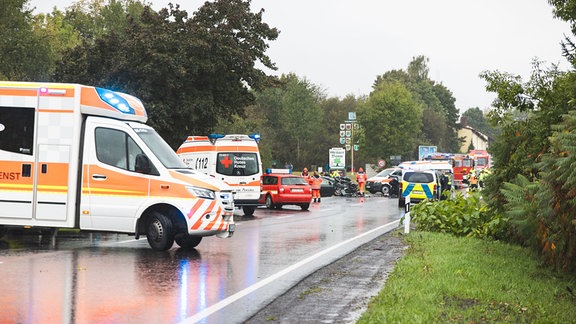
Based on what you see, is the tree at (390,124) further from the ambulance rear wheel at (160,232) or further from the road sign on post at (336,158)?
the ambulance rear wheel at (160,232)

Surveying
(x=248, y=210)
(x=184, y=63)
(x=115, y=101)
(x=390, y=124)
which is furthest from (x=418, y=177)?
(x=390, y=124)

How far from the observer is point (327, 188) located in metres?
48.9

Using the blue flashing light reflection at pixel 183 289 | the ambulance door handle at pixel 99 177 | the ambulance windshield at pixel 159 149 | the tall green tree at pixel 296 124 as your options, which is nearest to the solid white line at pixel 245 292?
the blue flashing light reflection at pixel 183 289

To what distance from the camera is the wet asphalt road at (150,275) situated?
8356 millimetres

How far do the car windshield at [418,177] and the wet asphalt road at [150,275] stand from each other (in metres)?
16.3

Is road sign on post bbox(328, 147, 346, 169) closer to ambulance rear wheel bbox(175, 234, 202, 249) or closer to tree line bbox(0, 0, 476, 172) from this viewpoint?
tree line bbox(0, 0, 476, 172)

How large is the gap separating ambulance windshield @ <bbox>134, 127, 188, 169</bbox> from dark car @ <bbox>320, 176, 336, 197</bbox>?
33.1 metres

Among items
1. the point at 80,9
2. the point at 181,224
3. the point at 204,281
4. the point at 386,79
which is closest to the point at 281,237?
A: the point at 181,224

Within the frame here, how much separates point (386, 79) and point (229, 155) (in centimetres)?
11494

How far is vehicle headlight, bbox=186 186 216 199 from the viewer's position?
47.1 feet

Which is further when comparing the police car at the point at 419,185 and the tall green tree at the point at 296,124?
the tall green tree at the point at 296,124

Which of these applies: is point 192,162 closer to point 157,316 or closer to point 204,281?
point 204,281

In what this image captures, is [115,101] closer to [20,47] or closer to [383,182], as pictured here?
[383,182]

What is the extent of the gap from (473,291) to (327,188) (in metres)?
39.1
